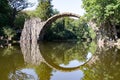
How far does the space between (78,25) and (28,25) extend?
45.8 m

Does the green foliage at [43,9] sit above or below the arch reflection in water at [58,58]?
above

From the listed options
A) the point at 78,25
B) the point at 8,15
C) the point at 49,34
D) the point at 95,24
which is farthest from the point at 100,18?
the point at 78,25

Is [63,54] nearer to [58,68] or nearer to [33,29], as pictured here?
[58,68]

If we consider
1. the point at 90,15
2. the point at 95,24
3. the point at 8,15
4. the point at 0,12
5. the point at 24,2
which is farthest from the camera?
the point at 24,2

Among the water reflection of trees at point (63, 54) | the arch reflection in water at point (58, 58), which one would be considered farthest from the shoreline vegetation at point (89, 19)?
the arch reflection in water at point (58, 58)

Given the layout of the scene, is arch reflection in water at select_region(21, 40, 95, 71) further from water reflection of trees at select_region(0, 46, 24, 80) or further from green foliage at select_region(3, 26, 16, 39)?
green foliage at select_region(3, 26, 16, 39)

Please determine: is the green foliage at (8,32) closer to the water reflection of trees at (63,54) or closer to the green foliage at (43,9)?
the water reflection of trees at (63,54)

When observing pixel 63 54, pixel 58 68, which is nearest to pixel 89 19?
pixel 63 54

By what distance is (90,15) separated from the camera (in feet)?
116

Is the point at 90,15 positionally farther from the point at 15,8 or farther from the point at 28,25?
the point at 15,8

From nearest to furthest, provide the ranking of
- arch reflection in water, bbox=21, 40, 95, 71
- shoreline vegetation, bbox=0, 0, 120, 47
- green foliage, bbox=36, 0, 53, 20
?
1. arch reflection in water, bbox=21, 40, 95, 71
2. shoreline vegetation, bbox=0, 0, 120, 47
3. green foliage, bbox=36, 0, 53, 20

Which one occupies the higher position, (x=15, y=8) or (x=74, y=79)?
(x=15, y=8)

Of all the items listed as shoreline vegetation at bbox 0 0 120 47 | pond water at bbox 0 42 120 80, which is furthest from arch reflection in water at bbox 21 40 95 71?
shoreline vegetation at bbox 0 0 120 47

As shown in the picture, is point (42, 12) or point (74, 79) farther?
point (42, 12)
